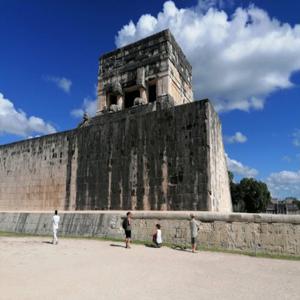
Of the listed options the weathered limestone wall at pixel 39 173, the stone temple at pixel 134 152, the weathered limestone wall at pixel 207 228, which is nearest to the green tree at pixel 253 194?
the stone temple at pixel 134 152

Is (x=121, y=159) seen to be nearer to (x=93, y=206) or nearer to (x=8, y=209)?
(x=93, y=206)

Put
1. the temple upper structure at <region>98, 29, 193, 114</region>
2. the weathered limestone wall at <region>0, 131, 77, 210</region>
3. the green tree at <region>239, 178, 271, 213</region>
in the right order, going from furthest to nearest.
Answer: the green tree at <region>239, 178, 271, 213</region>
the temple upper structure at <region>98, 29, 193, 114</region>
the weathered limestone wall at <region>0, 131, 77, 210</region>

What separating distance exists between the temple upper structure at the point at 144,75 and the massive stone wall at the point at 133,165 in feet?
4.77

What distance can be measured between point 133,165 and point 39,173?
605cm

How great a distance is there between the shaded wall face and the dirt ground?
289cm

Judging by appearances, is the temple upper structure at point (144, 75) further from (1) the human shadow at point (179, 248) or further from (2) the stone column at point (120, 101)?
(1) the human shadow at point (179, 248)

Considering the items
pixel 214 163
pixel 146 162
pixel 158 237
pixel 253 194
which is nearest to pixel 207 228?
pixel 158 237

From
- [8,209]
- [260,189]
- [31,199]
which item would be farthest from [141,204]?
[260,189]

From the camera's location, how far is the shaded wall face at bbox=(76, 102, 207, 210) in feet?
36.1

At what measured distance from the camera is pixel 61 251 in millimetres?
8484

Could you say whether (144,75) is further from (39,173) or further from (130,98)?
(39,173)

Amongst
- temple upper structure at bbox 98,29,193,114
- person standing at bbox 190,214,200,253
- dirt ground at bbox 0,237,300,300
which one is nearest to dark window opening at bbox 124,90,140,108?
temple upper structure at bbox 98,29,193,114

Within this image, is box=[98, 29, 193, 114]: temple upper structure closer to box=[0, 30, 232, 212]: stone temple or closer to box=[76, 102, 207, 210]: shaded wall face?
box=[0, 30, 232, 212]: stone temple

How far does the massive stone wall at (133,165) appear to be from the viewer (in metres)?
11.0
